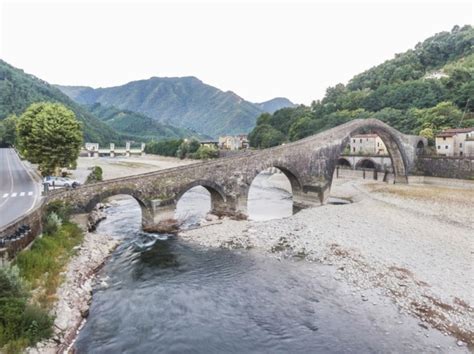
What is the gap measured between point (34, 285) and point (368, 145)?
57986 mm

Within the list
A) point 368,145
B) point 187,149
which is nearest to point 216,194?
point 368,145

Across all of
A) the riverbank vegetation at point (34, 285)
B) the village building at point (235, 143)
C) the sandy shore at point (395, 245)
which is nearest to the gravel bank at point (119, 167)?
the village building at point (235, 143)

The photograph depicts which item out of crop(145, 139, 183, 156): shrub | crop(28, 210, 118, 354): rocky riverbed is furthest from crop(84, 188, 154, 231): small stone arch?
crop(145, 139, 183, 156): shrub

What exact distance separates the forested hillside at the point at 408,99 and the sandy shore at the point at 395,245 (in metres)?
31.1

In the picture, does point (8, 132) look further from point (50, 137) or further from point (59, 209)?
point (59, 209)

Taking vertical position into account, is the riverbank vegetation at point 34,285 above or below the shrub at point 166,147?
below

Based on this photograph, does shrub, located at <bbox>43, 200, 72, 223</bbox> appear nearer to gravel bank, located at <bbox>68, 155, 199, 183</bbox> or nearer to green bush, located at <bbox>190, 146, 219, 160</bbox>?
gravel bank, located at <bbox>68, 155, 199, 183</bbox>

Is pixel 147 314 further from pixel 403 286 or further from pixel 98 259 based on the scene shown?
pixel 403 286

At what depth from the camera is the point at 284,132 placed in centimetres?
9069

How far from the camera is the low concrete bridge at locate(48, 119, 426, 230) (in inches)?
889

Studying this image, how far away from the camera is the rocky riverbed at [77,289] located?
1034 cm

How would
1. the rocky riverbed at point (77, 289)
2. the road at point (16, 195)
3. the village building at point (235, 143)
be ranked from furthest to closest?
1. the village building at point (235, 143)
2. the road at point (16, 195)
3. the rocky riverbed at point (77, 289)

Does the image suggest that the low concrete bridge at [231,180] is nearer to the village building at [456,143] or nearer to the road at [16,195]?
the road at [16,195]

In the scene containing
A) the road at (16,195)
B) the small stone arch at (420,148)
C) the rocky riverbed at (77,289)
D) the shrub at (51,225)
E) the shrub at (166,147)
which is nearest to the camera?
the rocky riverbed at (77,289)
